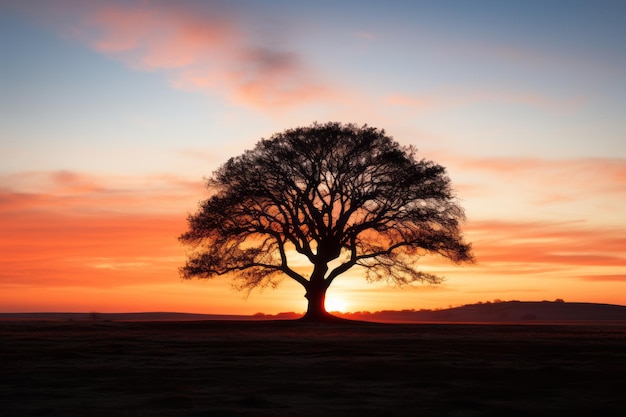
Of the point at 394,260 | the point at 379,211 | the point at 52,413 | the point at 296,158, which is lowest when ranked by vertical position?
the point at 52,413

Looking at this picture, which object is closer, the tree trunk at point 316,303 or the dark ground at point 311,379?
the dark ground at point 311,379

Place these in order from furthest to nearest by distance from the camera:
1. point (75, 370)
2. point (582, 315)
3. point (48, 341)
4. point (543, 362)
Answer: point (582, 315), point (48, 341), point (543, 362), point (75, 370)

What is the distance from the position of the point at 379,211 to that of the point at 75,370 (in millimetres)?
32240

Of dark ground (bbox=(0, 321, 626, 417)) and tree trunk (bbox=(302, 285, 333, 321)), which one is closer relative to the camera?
dark ground (bbox=(0, 321, 626, 417))

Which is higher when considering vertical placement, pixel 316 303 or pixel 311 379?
pixel 316 303

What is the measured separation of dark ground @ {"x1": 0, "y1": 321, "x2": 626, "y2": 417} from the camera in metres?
12.5

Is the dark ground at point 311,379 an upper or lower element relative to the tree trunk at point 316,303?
lower

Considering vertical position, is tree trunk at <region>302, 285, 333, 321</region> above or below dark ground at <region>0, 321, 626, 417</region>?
above

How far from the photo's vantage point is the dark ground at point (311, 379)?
492 inches

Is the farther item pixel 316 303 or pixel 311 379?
pixel 316 303

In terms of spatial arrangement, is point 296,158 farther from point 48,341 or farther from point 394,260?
point 48,341

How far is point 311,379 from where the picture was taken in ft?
52.3

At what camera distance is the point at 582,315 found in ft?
289

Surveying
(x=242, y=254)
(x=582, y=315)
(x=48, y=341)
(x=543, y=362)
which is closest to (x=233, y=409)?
(x=543, y=362)
